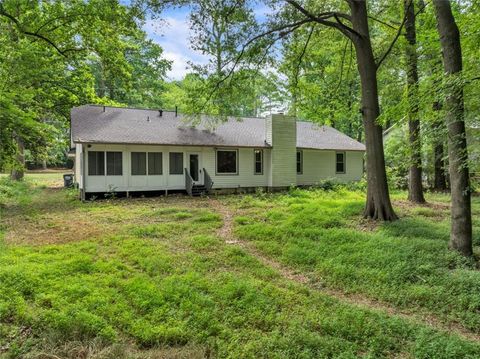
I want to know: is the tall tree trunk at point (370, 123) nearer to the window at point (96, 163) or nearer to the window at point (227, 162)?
the window at point (227, 162)

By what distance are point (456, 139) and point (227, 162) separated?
11839mm

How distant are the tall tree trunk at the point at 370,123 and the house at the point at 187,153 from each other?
602cm

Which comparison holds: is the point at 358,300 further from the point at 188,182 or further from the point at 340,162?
the point at 340,162

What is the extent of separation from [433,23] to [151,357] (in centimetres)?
1116

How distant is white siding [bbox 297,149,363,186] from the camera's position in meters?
18.9

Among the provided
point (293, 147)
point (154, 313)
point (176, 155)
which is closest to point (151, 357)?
point (154, 313)

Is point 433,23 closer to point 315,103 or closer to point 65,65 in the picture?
point 315,103

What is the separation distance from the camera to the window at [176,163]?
1545 centimetres

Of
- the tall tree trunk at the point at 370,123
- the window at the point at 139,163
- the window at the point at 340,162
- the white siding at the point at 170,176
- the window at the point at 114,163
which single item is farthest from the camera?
the window at the point at 340,162

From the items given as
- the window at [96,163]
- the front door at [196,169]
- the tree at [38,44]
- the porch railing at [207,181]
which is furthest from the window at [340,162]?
the window at [96,163]

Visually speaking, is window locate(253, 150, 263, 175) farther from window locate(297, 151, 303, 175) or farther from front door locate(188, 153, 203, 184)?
front door locate(188, 153, 203, 184)

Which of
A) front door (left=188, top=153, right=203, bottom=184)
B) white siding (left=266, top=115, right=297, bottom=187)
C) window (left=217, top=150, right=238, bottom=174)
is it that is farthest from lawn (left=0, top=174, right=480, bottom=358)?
white siding (left=266, top=115, right=297, bottom=187)

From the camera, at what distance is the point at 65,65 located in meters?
17.7

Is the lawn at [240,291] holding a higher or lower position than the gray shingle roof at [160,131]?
lower
